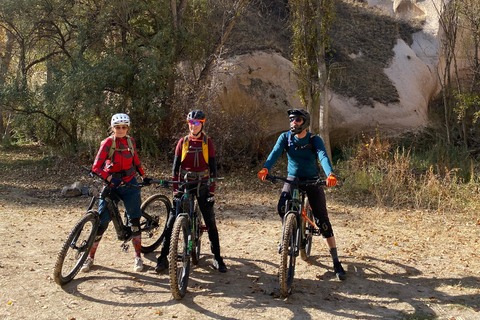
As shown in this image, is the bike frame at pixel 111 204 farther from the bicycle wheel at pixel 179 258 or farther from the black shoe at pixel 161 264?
the bicycle wheel at pixel 179 258

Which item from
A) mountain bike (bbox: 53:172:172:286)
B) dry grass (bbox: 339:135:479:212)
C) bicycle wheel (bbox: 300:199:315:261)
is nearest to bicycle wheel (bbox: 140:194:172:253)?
mountain bike (bbox: 53:172:172:286)

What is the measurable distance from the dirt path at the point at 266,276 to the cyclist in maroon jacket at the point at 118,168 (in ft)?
2.06

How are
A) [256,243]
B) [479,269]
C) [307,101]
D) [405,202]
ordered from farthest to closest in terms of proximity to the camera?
[307,101] < [405,202] < [256,243] < [479,269]

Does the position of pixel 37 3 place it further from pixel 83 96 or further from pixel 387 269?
pixel 387 269

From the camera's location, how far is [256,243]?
682 centimetres

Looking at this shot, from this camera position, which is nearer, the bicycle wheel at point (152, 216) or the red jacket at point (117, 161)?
the red jacket at point (117, 161)

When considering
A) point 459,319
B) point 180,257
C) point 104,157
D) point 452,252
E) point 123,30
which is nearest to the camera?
point 459,319

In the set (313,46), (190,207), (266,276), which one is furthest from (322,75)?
(190,207)

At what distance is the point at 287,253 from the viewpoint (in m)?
4.55

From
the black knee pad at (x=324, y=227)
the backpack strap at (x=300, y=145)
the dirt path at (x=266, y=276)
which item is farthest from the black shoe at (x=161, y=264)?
the backpack strap at (x=300, y=145)

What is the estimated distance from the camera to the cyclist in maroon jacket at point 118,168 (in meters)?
5.12

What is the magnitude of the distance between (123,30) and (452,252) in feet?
36.2

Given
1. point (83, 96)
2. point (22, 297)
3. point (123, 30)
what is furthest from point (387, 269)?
point (123, 30)

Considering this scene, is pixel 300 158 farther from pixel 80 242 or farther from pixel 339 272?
pixel 80 242
